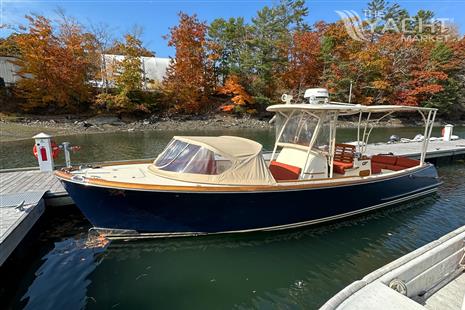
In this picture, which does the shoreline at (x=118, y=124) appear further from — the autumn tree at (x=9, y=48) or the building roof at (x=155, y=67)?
the autumn tree at (x=9, y=48)

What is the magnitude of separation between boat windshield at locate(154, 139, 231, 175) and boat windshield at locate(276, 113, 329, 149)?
2.26 metres

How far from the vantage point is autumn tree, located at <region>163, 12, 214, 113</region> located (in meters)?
31.6

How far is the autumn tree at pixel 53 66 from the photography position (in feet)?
84.3

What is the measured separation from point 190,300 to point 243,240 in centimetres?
195

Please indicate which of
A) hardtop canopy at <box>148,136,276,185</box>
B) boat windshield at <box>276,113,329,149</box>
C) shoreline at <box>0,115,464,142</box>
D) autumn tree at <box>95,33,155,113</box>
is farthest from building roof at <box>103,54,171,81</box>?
hardtop canopy at <box>148,136,276,185</box>

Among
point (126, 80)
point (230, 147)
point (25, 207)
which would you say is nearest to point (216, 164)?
point (230, 147)

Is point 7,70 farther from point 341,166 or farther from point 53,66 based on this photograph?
point 341,166

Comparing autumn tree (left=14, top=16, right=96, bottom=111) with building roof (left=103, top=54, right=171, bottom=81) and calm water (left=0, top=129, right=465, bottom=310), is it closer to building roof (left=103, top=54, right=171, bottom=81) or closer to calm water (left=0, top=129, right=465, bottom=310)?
building roof (left=103, top=54, right=171, bottom=81)

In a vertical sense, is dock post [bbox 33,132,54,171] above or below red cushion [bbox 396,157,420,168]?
above

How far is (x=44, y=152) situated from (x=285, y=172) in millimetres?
7438

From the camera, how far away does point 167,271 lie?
16.3 feet

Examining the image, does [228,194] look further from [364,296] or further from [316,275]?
[364,296]

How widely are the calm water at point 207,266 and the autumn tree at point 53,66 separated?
25.1 m

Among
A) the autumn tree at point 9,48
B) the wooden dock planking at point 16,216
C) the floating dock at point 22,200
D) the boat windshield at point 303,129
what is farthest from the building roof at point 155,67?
the boat windshield at point 303,129
